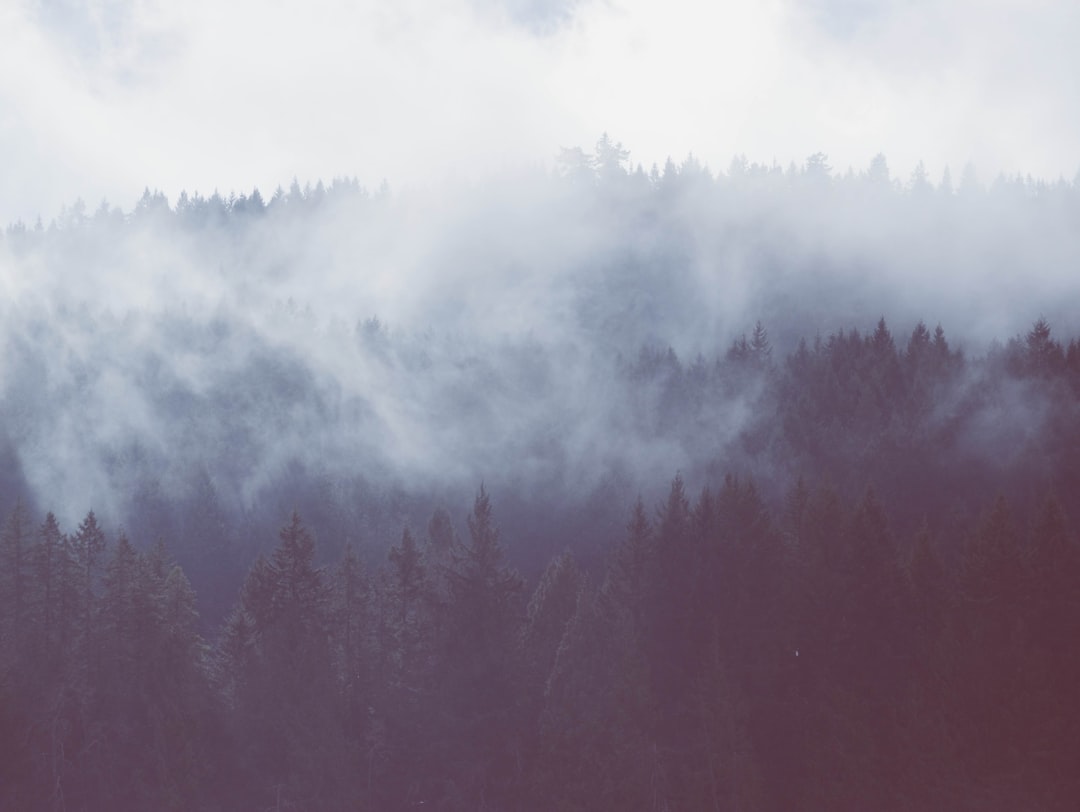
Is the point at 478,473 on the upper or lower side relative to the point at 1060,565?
upper

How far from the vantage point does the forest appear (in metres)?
43.5

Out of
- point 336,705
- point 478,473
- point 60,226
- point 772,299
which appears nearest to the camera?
point 336,705

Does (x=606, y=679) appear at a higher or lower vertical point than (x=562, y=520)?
lower

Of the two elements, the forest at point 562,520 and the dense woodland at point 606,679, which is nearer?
the dense woodland at point 606,679

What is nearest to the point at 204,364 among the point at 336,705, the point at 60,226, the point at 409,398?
the point at 409,398

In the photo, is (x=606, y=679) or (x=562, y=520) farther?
(x=562, y=520)

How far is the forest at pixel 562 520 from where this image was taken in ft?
143

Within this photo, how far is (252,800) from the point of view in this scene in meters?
46.4

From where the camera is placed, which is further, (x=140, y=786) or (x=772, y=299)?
(x=772, y=299)

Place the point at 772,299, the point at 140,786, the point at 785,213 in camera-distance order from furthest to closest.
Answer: the point at 785,213 → the point at 772,299 → the point at 140,786

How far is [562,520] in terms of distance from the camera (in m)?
99.6

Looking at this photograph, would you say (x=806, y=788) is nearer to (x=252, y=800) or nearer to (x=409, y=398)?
(x=252, y=800)

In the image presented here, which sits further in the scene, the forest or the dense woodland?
the forest

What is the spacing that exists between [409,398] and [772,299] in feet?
190
